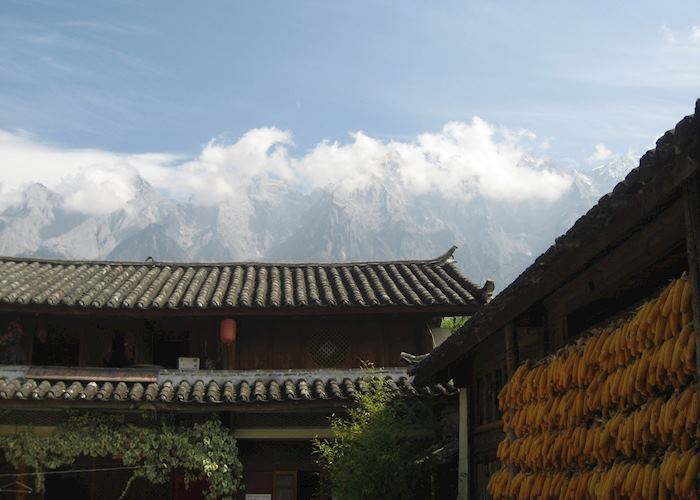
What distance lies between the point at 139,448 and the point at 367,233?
14780cm

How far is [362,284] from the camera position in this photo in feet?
55.5

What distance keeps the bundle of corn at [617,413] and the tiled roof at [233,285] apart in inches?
317

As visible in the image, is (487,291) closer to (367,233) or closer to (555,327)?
(555,327)

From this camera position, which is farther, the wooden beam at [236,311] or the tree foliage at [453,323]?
the tree foliage at [453,323]

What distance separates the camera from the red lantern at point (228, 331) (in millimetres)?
15445

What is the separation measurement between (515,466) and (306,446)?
791 cm

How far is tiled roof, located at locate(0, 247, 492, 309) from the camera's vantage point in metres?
15.4

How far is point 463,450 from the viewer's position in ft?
39.0

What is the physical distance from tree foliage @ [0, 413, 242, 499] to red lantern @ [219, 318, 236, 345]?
1.67 m

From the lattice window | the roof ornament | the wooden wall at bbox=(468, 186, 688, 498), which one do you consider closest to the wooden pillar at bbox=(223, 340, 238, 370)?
the lattice window

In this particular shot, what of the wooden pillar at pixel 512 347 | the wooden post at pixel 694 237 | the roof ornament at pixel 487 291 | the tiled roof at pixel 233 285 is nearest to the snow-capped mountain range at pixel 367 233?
the tiled roof at pixel 233 285

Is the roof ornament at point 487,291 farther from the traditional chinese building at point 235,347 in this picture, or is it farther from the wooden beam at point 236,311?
the wooden beam at point 236,311

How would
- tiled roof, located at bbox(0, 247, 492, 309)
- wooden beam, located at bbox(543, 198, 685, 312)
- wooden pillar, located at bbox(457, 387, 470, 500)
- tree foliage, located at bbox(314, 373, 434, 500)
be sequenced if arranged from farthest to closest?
1. tiled roof, located at bbox(0, 247, 492, 309)
2. tree foliage, located at bbox(314, 373, 434, 500)
3. wooden pillar, located at bbox(457, 387, 470, 500)
4. wooden beam, located at bbox(543, 198, 685, 312)

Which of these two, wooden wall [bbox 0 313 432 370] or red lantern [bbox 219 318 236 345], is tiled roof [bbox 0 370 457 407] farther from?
wooden wall [bbox 0 313 432 370]
